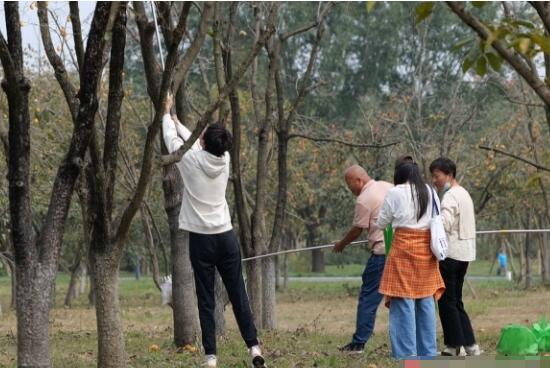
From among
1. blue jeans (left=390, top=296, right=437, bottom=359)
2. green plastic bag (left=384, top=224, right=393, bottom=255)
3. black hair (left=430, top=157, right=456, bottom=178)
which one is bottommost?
blue jeans (left=390, top=296, right=437, bottom=359)

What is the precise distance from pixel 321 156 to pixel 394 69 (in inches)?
1054

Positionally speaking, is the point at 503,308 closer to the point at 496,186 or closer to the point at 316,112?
the point at 496,186

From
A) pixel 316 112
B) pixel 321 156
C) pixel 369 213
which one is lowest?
pixel 369 213

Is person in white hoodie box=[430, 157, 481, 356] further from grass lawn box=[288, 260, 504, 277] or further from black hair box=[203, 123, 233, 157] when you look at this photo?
grass lawn box=[288, 260, 504, 277]

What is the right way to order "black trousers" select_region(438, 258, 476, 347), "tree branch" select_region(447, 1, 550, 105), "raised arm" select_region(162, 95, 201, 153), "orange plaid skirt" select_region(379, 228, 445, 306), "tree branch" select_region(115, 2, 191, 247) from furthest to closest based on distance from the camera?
"black trousers" select_region(438, 258, 476, 347) < "orange plaid skirt" select_region(379, 228, 445, 306) < "raised arm" select_region(162, 95, 201, 153) < "tree branch" select_region(115, 2, 191, 247) < "tree branch" select_region(447, 1, 550, 105)

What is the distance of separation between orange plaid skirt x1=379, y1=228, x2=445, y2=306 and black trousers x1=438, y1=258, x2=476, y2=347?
780mm

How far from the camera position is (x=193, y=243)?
7.68m

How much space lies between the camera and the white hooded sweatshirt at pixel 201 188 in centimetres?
759

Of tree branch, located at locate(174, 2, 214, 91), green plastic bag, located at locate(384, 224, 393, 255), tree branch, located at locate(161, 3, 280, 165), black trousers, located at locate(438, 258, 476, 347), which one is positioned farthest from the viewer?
black trousers, located at locate(438, 258, 476, 347)

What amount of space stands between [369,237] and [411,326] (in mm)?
1401

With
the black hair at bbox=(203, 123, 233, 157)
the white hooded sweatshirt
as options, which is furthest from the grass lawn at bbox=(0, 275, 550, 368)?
the black hair at bbox=(203, 123, 233, 157)

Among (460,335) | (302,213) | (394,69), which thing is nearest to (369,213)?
(460,335)

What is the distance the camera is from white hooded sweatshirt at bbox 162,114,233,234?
759cm

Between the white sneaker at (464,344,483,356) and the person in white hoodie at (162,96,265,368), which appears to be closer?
the person in white hoodie at (162,96,265,368)
